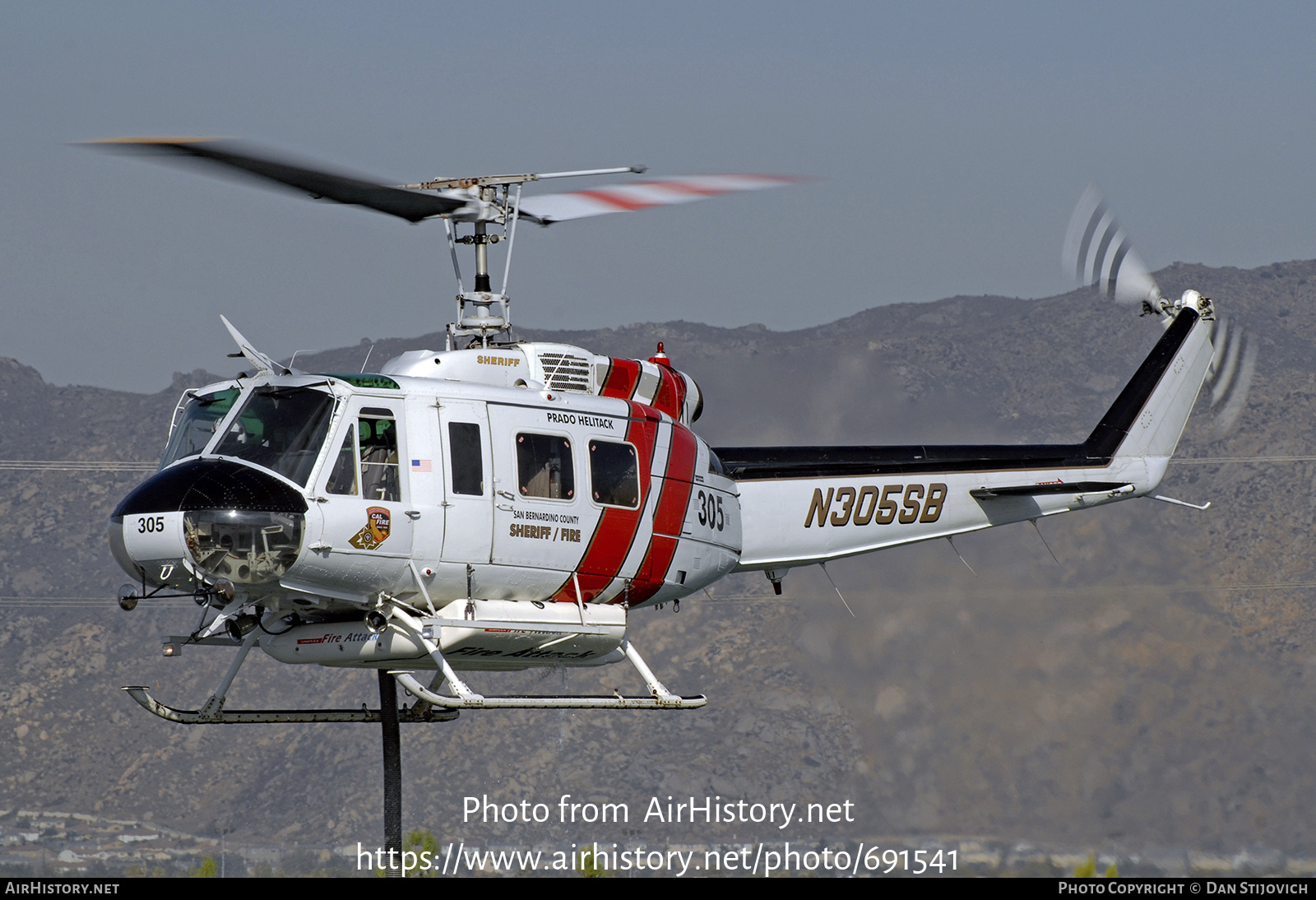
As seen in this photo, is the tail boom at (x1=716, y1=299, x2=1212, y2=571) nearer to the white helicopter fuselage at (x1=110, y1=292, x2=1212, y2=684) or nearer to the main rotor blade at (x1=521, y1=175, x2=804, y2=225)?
the white helicopter fuselage at (x1=110, y1=292, x2=1212, y2=684)

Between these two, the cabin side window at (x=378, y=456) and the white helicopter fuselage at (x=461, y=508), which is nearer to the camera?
the white helicopter fuselage at (x=461, y=508)

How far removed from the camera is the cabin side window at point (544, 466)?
45.9ft

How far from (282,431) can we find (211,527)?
106 centimetres

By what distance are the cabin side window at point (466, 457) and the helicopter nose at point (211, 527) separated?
1362mm

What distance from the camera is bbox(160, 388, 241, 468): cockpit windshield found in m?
13.4

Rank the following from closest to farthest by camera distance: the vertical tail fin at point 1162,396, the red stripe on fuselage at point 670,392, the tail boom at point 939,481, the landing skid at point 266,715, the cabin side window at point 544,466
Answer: the cabin side window at point 544,466, the landing skid at point 266,715, the red stripe on fuselage at point 670,392, the tail boom at point 939,481, the vertical tail fin at point 1162,396

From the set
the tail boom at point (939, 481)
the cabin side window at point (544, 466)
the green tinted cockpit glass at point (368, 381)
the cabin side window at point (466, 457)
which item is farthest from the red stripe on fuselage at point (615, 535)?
the green tinted cockpit glass at point (368, 381)

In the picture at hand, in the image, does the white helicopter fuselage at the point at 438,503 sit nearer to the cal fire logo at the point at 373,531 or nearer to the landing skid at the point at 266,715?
the cal fire logo at the point at 373,531

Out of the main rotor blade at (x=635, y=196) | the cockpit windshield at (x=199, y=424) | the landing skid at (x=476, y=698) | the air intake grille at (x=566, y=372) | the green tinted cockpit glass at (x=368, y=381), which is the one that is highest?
the main rotor blade at (x=635, y=196)

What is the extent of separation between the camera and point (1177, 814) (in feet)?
156

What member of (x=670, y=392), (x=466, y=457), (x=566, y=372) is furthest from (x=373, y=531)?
(x=670, y=392)

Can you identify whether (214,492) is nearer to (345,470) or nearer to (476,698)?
(345,470)

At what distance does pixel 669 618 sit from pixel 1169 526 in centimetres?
2118

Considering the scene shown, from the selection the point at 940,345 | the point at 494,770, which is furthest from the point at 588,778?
the point at 940,345
